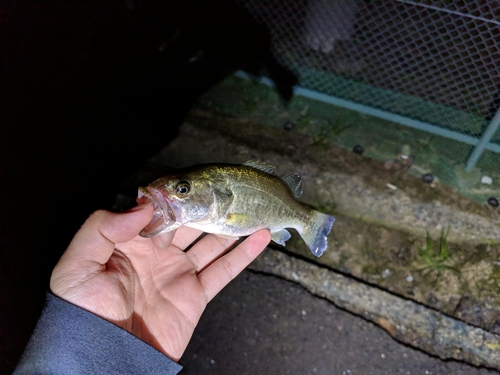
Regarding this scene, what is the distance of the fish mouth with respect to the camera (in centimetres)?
258

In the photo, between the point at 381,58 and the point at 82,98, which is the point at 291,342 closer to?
the point at 82,98

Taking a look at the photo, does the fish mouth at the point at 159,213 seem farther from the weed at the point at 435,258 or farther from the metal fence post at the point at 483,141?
the metal fence post at the point at 483,141

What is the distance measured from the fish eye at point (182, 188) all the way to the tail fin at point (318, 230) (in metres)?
1.36

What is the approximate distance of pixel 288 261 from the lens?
4.16 m

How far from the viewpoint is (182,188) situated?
104 inches

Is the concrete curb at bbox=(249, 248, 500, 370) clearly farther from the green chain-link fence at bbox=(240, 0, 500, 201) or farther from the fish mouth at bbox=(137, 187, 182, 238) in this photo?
the green chain-link fence at bbox=(240, 0, 500, 201)

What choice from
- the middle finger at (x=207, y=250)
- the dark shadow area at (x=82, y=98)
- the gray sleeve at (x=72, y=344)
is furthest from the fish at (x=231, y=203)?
the dark shadow area at (x=82, y=98)

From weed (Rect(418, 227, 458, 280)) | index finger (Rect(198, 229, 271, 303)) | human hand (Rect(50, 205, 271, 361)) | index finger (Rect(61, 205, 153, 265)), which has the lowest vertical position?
weed (Rect(418, 227, 458, 280))

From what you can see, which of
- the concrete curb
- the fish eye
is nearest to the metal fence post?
the concrete curb

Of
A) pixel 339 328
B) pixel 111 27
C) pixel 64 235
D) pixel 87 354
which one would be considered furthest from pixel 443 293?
pixel 111 27

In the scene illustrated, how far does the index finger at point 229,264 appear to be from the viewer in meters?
3.22

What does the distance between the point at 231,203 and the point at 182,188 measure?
0.46 meters

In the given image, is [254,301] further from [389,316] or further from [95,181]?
[95,181]

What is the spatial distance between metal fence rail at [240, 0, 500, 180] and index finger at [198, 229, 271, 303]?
130 inches
